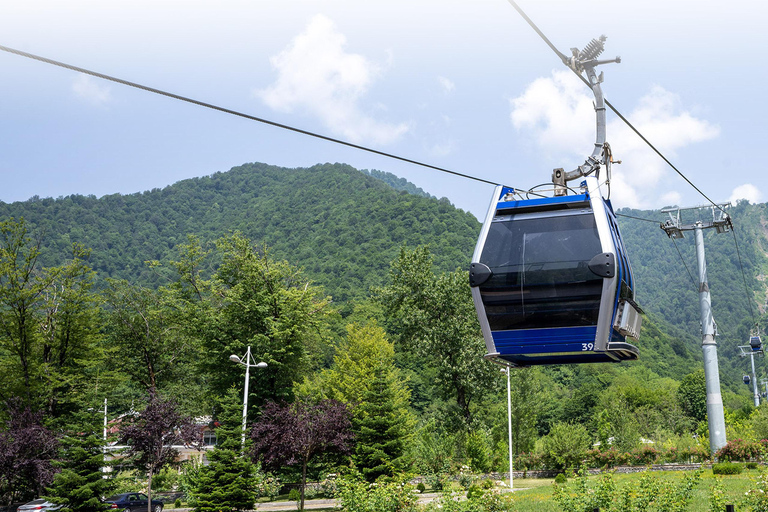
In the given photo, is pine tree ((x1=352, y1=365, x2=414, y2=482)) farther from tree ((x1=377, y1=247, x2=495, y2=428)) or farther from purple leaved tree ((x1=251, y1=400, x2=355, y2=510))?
tree ((x1=377, y1=247, x2=495, y2=428))

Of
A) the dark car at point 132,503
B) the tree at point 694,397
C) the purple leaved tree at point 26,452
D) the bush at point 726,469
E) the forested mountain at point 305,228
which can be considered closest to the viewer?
the bush at point 726,469

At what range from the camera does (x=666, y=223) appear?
2753 centimetres

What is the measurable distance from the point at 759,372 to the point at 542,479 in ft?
407

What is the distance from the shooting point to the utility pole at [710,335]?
22.9m

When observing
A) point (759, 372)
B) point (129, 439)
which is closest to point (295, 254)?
point (129, 439)

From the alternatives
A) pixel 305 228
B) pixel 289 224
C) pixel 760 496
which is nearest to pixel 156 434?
pixel 760 496

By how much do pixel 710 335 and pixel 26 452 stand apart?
28523 mm

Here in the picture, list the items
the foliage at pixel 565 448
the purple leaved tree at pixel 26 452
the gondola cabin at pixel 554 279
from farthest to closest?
1. the foliage at pixel 565 448
2. the purple leaved tree at pixel 26 452
3. the gondola cabin at pixel 554 279

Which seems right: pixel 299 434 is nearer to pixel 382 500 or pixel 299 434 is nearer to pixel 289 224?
pixel 382 500

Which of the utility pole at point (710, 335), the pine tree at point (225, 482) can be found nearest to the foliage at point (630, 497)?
the utility pole at point (710, 335)

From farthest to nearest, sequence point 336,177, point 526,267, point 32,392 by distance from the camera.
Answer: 1. point 336,177
2. point 32,392
3. point 526,267

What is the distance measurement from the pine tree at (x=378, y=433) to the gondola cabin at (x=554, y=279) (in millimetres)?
23237

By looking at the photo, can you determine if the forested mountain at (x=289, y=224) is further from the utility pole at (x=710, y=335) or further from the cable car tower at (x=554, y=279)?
the cable car tower at (x=554, y=279)

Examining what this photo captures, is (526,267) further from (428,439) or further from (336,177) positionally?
(336,177)
